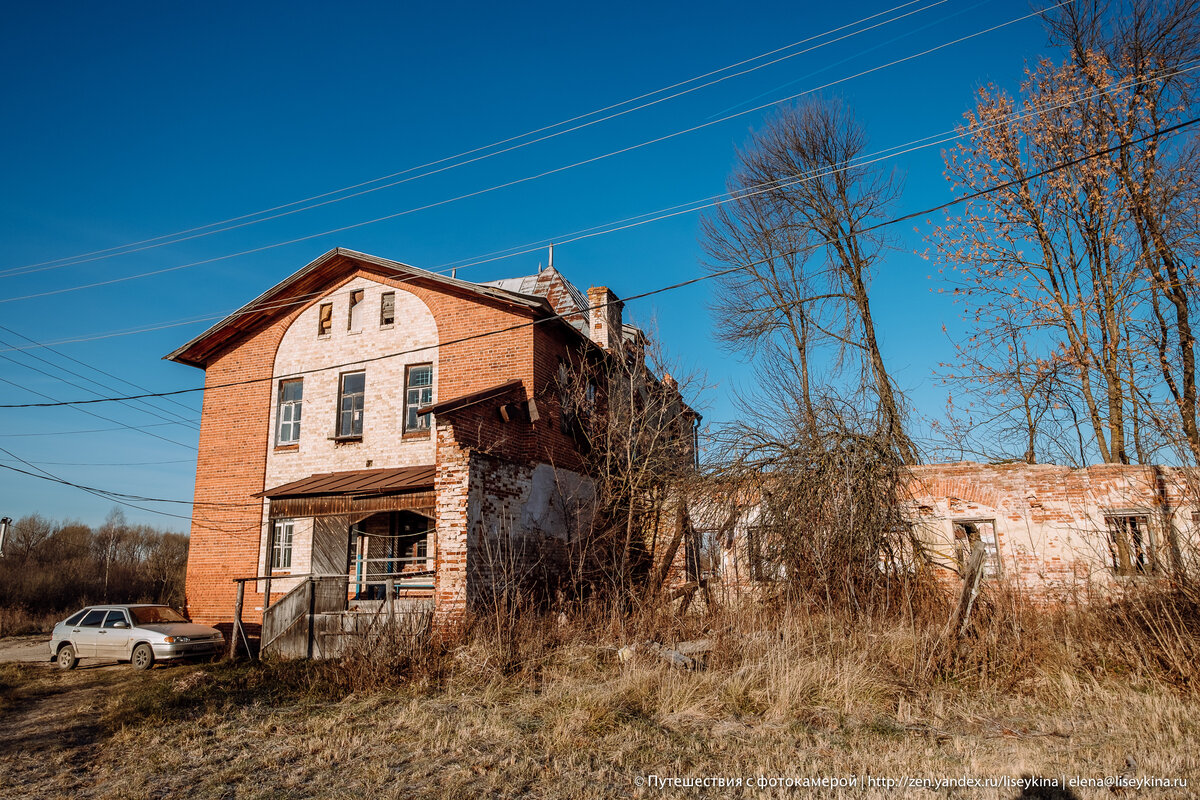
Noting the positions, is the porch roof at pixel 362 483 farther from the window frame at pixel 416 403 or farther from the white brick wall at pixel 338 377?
the window frame at pixel 416 403

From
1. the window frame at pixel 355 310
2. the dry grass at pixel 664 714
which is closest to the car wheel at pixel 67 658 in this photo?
the dry grass at pixel 664 714

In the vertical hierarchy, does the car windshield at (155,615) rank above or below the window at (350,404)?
below

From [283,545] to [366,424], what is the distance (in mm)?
3568

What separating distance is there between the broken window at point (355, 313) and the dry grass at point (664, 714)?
9387mm

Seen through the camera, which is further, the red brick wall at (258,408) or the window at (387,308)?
the window at (387,308)

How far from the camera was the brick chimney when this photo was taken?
1925cm

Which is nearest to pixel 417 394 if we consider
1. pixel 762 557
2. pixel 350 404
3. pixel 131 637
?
pixel 350 404

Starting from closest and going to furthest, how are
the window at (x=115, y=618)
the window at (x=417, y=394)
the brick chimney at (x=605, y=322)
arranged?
the window at (x=115, y=618)
the window at (x=417, y=394)
the brick chimney at (x=605, y=322)

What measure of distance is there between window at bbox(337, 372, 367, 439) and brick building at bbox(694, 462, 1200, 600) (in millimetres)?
9353

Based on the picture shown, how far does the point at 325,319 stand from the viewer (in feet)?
61.3

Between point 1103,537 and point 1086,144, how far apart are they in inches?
352

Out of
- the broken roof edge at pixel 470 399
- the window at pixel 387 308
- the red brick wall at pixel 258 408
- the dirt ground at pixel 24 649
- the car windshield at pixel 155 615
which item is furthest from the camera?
the window at pixel 387 308

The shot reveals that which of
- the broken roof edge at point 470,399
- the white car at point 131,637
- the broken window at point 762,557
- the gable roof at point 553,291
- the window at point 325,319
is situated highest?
the gable roof at point 553,291

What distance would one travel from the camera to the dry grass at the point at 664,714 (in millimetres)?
6082
